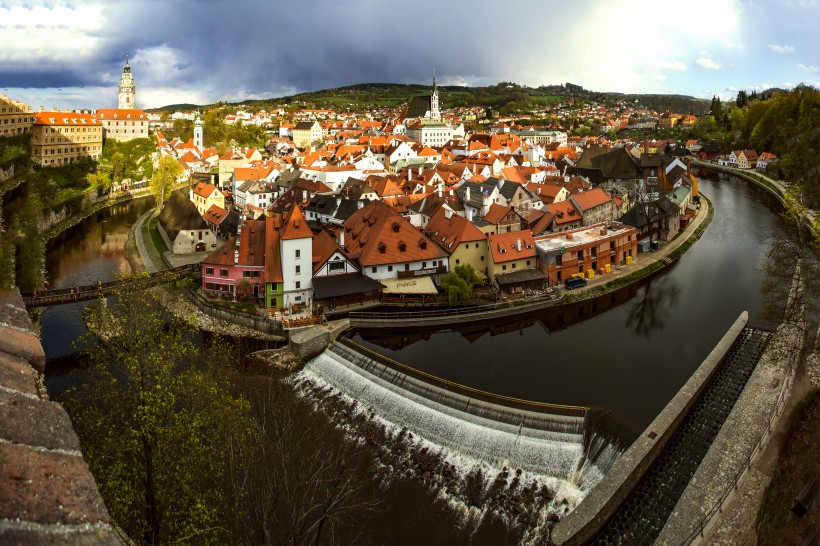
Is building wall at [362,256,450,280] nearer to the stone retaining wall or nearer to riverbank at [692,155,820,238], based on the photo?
the stone retaining wall

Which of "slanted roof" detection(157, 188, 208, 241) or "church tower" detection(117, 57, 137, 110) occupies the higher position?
"church tower" detection(117, 57, 137, 110)

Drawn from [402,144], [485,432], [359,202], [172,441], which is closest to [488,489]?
[485,432]

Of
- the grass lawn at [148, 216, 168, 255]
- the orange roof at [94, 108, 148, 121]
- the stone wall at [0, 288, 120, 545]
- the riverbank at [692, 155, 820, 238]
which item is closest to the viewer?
the stone wall at [0, 288, 120, 545]

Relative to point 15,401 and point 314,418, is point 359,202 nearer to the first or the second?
point 314,418

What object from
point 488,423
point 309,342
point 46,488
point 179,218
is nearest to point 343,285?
point 309,342

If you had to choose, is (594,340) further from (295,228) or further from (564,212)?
(564,212)

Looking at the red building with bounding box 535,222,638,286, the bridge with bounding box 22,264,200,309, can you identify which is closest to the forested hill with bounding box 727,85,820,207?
the red building with bounding box 535,222,638,286

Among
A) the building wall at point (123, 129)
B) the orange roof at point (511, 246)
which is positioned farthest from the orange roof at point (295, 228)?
the building wall at point (123, 129)
